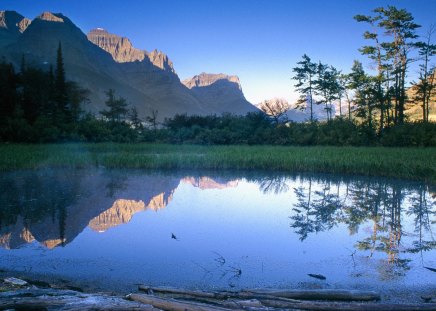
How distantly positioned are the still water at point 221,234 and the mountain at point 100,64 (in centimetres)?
7314

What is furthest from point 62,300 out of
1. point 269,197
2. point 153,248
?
point 269,197

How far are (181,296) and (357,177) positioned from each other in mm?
12711

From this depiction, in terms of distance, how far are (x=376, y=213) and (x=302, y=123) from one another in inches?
878

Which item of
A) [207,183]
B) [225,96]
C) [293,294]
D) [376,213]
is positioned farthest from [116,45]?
[293,294]

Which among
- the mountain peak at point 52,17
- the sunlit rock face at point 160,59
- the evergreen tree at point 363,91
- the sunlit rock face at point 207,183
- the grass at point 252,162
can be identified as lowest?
the sunlit rock face at point 207,183

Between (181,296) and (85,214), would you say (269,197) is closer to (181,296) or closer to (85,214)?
(85,214)

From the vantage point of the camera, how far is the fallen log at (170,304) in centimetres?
318

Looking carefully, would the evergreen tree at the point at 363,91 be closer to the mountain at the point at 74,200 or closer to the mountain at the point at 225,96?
the mountain at the point at 74,200

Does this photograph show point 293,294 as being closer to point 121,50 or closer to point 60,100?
point 60,100

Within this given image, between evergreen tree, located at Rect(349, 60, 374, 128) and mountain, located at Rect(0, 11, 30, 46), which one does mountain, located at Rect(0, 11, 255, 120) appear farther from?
evergreen tree, located at Rect(349, 60, 374, 128)

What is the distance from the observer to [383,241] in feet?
21.7

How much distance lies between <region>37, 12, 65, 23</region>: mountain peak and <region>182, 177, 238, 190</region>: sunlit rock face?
435 ft

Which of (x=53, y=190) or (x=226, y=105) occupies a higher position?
(x=226, y=105)

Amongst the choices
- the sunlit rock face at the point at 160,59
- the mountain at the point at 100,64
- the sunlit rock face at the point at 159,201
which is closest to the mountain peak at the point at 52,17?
the mountain at the point at 100,64
